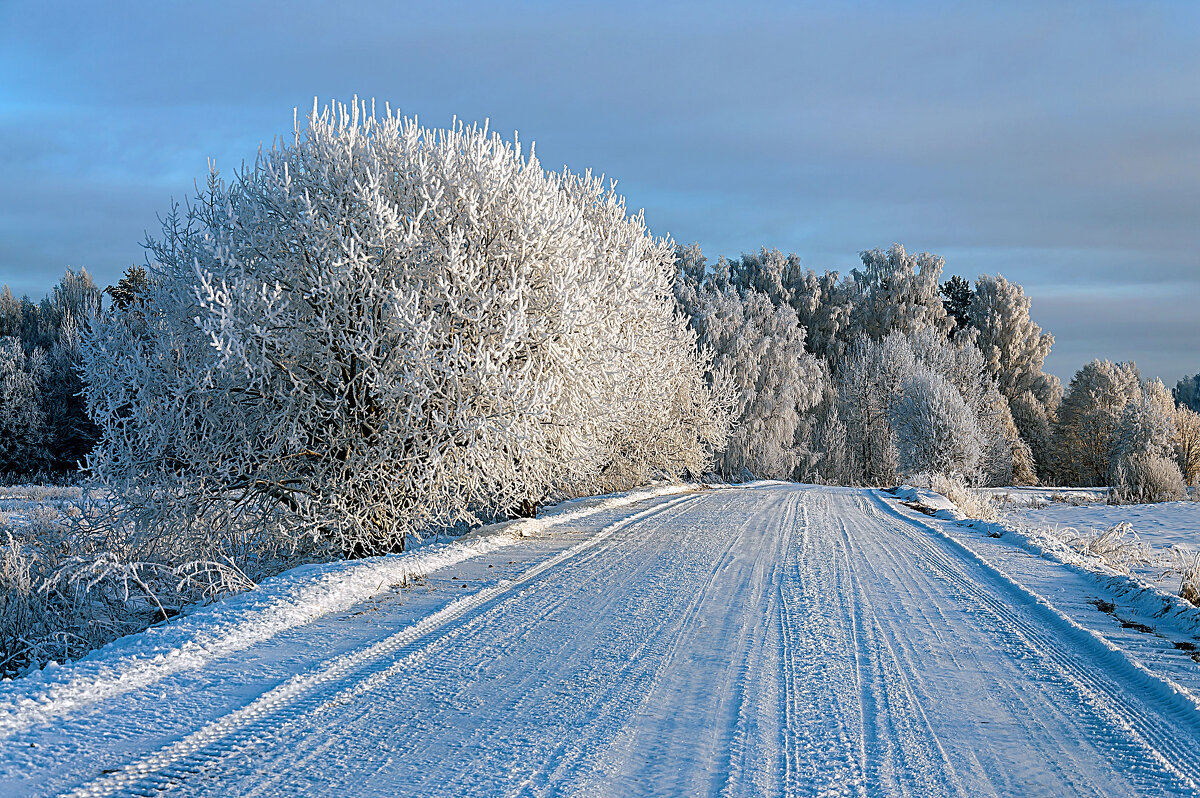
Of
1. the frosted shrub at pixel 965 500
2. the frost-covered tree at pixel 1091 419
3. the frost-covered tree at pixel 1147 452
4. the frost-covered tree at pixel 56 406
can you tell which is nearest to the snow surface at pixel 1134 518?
the frosted shrub at pixel 965 500

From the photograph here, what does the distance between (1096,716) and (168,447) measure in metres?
10.4

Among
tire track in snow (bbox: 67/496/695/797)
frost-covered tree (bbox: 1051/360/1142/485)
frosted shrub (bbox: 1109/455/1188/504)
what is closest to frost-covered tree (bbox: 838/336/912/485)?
frost-covered tree (bbox: 1051/360/1142/485)

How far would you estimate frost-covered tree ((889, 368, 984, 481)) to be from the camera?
3753 centimetres

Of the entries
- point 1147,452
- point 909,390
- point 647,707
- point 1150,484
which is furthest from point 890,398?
point 647,707

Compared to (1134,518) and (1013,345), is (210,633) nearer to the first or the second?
(1134,518)

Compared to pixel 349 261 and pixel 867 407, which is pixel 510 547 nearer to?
pixel 349 261

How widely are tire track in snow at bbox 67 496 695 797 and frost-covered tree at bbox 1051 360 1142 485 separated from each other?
171 ft

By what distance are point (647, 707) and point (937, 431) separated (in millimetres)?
36801

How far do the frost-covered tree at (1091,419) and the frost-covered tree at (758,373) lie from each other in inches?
844

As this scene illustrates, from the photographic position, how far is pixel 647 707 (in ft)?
16.0

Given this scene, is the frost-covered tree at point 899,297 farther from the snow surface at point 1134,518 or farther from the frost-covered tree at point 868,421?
the snow surface at point 1134,518

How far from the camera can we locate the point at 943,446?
3797cm

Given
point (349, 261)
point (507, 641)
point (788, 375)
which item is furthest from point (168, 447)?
point (788, 375)

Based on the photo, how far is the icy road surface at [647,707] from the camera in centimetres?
386
